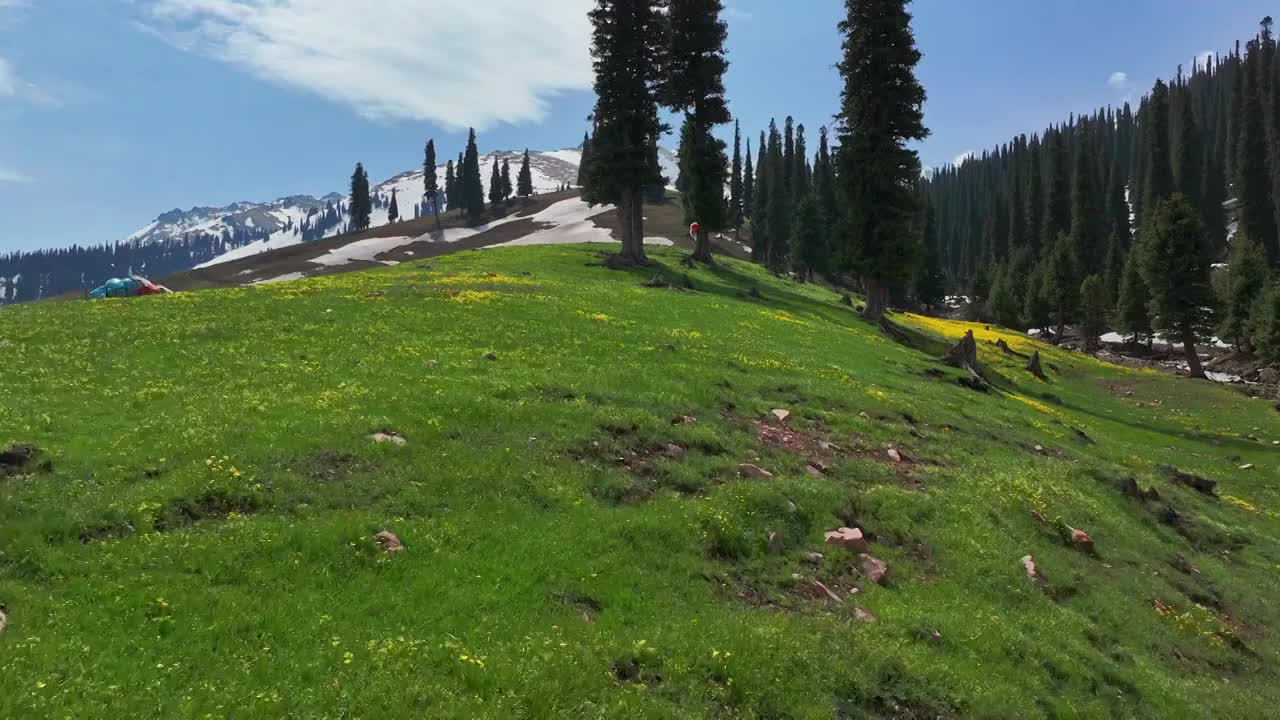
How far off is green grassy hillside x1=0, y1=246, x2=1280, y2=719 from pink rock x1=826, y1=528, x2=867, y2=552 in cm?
27

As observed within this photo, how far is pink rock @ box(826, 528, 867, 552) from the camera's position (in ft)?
51.8

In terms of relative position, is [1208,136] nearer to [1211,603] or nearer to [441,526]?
[1211,603]

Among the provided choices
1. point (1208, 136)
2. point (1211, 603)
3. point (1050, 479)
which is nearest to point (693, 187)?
point (1050, 479)

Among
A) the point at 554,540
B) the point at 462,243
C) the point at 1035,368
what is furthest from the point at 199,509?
the point at 462,243

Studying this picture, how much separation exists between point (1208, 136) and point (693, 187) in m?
192

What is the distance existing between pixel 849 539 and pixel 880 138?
42379mm

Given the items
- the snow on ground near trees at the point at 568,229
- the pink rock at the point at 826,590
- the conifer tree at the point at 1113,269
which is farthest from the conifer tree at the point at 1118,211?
the pink rock at the point at 826,590

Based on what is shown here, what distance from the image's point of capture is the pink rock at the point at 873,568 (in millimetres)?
15023

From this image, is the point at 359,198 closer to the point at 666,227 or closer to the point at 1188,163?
the point at 666,227

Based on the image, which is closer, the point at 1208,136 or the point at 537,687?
the point at 537,687

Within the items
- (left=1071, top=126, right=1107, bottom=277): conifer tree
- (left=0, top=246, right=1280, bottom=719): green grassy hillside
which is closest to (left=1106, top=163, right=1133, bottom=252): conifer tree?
(left=1071, top=126, right=1107, bottom=277): conifer tree

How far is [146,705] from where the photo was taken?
7910 mm

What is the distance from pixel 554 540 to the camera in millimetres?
13266

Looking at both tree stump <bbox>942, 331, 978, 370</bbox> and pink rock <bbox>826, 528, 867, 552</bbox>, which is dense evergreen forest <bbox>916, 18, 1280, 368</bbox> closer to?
tree stump <bbox>942, 331, 978, 370</bbox>
